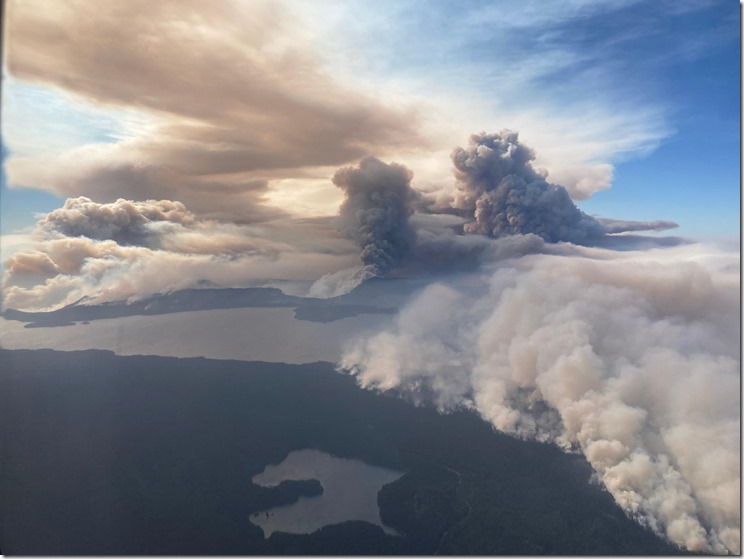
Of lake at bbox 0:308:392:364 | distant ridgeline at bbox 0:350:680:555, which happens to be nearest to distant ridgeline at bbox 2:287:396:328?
lake at bbox 0:308:392:364

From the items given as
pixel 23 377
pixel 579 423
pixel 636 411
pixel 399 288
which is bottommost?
pixel 579 423

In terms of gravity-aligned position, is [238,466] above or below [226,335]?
below

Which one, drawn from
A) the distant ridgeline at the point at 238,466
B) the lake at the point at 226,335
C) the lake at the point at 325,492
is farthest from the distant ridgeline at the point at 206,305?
the lake at the point at 325,492

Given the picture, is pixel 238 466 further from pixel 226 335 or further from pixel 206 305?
pixel 206 305

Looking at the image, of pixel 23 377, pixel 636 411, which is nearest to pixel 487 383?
pixel 636 411

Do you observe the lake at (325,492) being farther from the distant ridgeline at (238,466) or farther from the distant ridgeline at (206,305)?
the distant ridgeline at (206,305)

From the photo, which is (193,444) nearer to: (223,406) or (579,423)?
(223,406)

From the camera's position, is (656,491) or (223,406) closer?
(656,491)

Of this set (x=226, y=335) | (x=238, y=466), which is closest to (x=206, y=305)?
(x=226, y=335)
